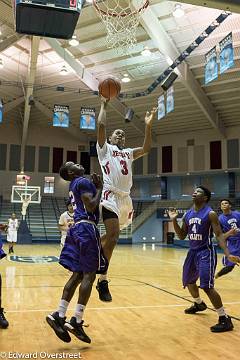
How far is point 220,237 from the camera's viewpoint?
4566 millimetres

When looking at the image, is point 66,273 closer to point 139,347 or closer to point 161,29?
point 139,347

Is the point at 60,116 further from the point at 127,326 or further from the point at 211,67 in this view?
the point at 127,326

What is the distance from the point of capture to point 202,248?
4.85m

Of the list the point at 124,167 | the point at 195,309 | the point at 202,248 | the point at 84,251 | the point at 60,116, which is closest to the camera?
the point at 84,251

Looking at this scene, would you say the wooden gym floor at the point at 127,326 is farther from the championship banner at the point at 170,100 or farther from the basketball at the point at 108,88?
the championship banner at the point at 170,100

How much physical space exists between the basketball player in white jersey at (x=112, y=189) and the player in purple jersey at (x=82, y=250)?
0.24 metres

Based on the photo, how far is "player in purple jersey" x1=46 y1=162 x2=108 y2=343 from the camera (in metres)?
3.68

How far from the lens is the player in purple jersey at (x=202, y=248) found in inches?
179

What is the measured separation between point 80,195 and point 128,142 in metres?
27.7

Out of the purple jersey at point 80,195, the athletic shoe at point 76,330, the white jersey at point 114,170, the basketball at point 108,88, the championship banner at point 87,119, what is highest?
the championship banner at point 87,119

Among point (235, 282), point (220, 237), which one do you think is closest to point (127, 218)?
point (220, 237)

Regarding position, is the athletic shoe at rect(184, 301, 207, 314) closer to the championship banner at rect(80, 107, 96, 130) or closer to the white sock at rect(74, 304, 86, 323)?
the white sock at rect(74, 304, 86, 323)

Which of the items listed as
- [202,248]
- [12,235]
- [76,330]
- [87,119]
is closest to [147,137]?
[202,248]

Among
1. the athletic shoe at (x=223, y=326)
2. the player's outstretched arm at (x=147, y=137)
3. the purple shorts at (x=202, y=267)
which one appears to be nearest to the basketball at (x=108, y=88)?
the player's outstretched arm at (x=147, y=137)
